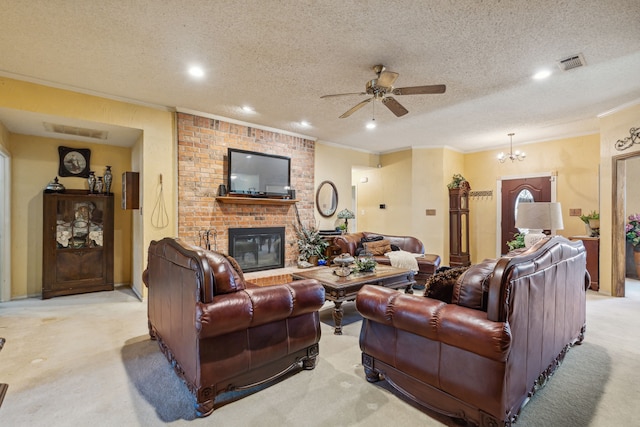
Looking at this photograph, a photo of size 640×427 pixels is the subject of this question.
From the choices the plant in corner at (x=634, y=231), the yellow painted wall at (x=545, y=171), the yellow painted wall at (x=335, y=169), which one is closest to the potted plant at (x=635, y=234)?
the plant in corner at (x=634, y=231)

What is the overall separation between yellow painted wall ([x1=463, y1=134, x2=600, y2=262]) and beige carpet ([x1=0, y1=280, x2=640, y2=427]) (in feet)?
10.2

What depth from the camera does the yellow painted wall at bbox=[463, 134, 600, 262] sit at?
5336 mm

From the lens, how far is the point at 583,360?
7.97 feet

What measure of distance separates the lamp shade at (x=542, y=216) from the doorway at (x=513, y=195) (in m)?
2.61

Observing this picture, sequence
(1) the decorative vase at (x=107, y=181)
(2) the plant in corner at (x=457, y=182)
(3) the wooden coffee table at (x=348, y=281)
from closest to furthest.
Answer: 1. (3) the wooden coffee table at (x=348, y=281)
2. (1) the decorative vase at (x=107, y=181)
3. (2) the plant in corner at (x=457, y=182)

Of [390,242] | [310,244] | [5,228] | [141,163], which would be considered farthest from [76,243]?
[390,242]

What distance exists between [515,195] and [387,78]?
16.4 ft

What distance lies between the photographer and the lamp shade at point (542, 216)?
11.6 feet

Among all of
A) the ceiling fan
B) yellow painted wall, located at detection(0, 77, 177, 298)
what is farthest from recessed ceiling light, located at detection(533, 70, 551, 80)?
yellow painted wall, located at detection(0, 77, 177, 298)

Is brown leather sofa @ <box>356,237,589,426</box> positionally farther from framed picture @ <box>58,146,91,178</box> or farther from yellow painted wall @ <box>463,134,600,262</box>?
framed picture @ <box>58,146,91,178</box>

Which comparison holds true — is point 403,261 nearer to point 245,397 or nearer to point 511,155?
point 245,397

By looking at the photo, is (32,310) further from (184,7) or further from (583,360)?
(583,360)

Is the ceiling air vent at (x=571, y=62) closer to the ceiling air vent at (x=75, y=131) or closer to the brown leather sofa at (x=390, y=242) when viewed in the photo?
the brown leather sofa at (x=390, y=242)

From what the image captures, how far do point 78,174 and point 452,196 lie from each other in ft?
23.2
